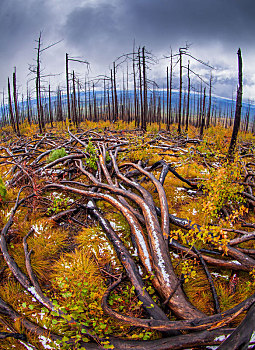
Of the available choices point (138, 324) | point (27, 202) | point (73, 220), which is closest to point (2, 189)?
point (27, 202)

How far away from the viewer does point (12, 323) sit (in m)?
1.62

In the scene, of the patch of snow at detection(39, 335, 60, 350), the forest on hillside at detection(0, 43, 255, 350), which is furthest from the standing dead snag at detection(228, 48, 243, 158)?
the patch of snow at detection(39, 335, 60, 350)

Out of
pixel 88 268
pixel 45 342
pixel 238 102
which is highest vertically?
pixel 238 102

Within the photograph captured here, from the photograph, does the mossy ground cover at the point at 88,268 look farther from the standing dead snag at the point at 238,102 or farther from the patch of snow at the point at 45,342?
the standing dead snag at the point at 238,102

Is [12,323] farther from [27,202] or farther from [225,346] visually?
[27,202]

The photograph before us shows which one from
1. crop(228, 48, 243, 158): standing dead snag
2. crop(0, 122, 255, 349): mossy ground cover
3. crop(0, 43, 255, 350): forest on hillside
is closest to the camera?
crop(0, 43, 255, 350): forest on hillside

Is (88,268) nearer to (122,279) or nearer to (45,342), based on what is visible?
(122,279)

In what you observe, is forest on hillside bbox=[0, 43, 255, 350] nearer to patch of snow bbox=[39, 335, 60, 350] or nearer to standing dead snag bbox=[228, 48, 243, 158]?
patch of snow bbox=[39, 335, 60, 350]

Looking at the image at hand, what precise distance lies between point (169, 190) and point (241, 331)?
123 inches

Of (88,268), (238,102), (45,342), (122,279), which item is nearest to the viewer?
(45,342)

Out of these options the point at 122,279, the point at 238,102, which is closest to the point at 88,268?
the point at 122,279

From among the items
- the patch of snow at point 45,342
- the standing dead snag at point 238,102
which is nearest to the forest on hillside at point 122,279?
the patch of snow at point 45,342

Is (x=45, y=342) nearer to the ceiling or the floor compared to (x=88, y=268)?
nearer to the floor

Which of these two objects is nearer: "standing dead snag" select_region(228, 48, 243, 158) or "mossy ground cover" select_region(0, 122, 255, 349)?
"mossy ground cover" select_region(0, 122, 255, 349)
